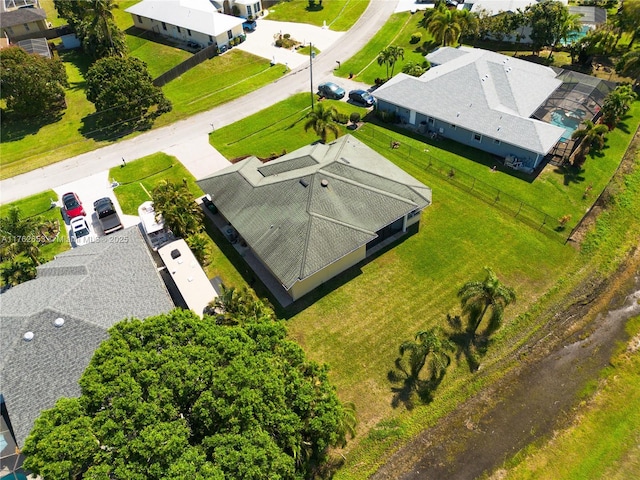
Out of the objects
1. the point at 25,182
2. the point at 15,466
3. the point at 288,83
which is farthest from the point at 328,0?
the point at 15,466

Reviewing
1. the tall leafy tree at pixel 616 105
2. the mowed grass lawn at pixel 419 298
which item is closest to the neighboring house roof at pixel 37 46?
the mowed grass lawn at pixel 419 298

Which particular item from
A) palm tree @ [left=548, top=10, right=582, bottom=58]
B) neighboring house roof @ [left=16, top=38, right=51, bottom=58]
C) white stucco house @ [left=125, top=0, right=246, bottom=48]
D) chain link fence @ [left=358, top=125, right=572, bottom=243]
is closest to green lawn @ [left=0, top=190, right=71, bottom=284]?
chain link fence @ [left=358, top=125, right=572, bottom=243]

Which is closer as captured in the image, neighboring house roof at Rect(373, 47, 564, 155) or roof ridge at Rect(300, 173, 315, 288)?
roof ridge at Rect(300, 173, 315, 288)

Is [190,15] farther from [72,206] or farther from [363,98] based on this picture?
[72,206]

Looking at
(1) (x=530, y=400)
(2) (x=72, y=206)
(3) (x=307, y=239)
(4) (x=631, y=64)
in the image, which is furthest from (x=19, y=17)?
(4) (x=631, y=64)

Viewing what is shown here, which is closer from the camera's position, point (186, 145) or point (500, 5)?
point (186, 145)

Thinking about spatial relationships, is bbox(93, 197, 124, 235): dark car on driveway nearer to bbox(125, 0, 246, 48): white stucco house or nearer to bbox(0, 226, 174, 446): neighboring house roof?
bbox(0, 226, 174, 446): neighboring house roof
